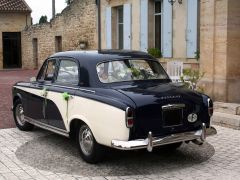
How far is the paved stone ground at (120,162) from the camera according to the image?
591 centimetres

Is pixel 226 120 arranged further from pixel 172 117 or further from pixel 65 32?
pixel 65 32

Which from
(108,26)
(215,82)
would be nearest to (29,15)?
(108,26)

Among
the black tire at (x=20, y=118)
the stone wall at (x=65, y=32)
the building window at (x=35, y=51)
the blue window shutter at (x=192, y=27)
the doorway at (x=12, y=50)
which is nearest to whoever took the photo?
the black tire at (x=20, y=118)

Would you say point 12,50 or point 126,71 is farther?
point 12,50

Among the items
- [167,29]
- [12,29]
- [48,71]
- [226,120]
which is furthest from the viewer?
[12,29]

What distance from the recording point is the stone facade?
414 inches

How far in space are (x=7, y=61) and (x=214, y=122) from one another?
26.6 m

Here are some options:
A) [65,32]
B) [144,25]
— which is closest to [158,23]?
[144,25]

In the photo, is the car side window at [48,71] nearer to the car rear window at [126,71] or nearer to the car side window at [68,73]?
the car side window at [68,73]

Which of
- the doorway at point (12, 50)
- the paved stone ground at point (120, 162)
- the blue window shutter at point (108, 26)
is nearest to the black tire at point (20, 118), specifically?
the paved stone ground at point (120, 162)

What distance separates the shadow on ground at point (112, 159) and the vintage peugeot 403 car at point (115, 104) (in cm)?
22

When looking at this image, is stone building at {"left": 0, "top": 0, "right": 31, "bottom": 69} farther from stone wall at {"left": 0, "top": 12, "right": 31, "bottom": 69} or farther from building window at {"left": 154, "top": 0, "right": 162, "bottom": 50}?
building window at {"left": 154, "top": 0, "right": 162, "bottom": 50}

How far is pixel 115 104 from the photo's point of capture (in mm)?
5891

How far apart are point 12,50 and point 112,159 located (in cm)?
2840
